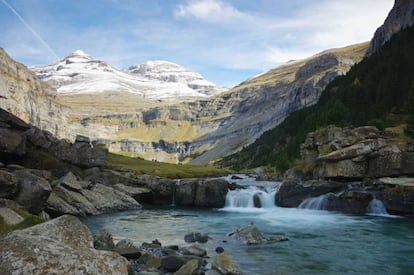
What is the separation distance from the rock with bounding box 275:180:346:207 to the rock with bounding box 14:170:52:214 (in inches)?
1408

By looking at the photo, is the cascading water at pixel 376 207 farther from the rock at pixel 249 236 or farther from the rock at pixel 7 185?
the rock at pixel 7 185

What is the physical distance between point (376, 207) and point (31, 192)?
4147cm

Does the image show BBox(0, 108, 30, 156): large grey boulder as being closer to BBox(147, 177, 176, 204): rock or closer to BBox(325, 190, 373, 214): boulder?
BBox(147, 177, 176, 204): rock

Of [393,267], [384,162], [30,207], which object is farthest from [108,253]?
[384,162]

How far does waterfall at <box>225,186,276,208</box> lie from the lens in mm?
61062

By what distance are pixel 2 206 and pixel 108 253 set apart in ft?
54.0

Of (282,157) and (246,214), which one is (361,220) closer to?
(246,214)

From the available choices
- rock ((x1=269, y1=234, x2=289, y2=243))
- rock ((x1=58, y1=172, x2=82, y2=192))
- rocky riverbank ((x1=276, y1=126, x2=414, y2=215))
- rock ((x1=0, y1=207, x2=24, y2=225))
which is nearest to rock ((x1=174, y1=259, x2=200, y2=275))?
rock ((x1=0, y1=207, x2=24, y2=225))

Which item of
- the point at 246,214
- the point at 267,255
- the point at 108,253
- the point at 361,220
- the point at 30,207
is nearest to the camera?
the point at 108,253

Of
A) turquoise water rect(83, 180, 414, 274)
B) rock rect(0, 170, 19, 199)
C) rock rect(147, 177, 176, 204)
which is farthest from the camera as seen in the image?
rock rect(147, 177, 176, 204)

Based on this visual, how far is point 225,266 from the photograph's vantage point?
2108 cm

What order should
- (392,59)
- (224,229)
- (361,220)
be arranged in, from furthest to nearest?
(392,59) → (361,220) → (224,229)

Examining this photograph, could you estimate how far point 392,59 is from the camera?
111 meters

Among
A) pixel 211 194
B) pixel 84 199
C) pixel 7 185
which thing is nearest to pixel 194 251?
pixel 7 185
